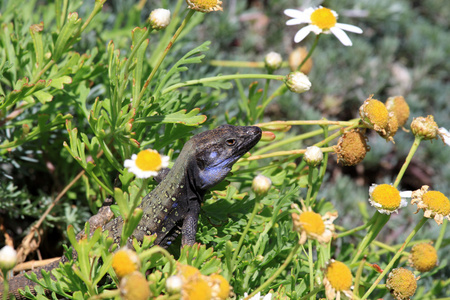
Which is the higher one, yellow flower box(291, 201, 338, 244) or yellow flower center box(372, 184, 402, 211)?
yellow flower box(291, 201, 338, 244)

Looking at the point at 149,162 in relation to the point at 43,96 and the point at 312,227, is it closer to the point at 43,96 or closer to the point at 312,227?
the point at 312,227

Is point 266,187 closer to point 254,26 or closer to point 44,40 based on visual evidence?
point 44,40

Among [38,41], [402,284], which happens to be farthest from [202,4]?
[402,284]

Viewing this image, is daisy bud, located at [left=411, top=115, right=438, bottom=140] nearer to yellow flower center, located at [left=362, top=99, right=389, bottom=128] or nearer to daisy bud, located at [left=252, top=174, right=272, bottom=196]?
yellow flower center, located at [left=362, top=99, right=389, bottom=128]

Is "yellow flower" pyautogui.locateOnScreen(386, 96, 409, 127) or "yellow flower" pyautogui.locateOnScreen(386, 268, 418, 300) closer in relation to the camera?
"yellow flower" pyautogui.locateOnScreen(386, 268, 418, 300)

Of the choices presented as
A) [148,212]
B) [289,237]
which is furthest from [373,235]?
[148,212]

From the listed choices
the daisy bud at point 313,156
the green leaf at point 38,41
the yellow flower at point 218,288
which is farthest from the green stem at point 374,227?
the green leaf at point 38,41

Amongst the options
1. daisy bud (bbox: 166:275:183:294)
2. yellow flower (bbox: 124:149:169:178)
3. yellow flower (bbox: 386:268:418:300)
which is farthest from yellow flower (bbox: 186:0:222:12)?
yellow flower (bbox: 386:268:418:300)
